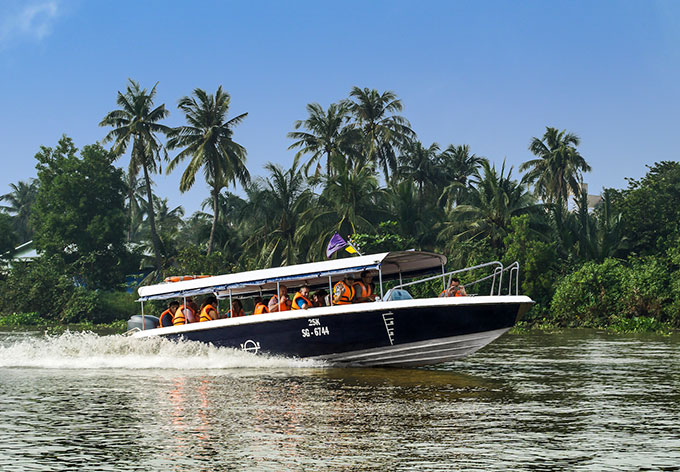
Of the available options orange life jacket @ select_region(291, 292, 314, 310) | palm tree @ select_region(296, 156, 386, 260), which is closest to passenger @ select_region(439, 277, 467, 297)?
orange life jacket @ select_region(291, 292, 314, 310)

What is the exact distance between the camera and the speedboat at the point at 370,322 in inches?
623

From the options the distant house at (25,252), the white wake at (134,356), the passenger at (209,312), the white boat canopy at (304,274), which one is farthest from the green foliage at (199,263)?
the passenger at (209,312)

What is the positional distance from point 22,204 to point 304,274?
294 feet

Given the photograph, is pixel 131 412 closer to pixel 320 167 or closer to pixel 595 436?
pixel 595 436

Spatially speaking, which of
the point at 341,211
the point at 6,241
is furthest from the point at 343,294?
the point at 6,241

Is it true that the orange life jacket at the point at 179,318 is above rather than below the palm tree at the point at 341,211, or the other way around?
below

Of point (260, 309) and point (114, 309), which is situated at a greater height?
point (114, 309)

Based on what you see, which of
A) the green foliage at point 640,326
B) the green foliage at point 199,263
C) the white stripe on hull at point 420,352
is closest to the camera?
the white stripe on hull at point 420,352

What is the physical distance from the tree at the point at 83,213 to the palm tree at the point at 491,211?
26.0 metres

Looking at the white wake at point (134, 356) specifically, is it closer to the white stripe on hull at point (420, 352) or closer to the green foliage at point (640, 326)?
the white stripe on hull at point (420, 352)

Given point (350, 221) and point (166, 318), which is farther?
point (350, 221)

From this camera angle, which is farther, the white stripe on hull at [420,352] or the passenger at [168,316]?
the passenger at [168,316]

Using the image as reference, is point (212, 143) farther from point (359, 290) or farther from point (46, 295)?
point (359, 290)

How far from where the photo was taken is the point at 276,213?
48.2m
